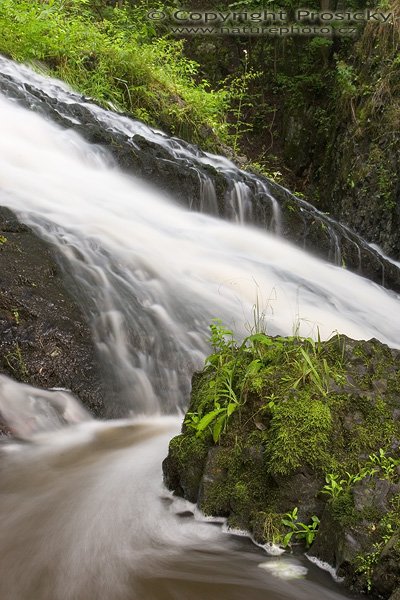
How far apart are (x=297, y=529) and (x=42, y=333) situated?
2.09 metres

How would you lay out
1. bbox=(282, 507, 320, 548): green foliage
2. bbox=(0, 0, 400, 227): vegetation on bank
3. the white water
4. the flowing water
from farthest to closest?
bbox=(0, 0, 400, 227): vegetation on bank, the white water, bbox=(282, 507, 320, 548): green foliage, the flowing water

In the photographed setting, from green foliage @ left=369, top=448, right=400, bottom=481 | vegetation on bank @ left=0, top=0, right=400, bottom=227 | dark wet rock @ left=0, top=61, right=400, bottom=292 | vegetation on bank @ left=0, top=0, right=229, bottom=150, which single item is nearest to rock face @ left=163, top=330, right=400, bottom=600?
green foliage @ left=369, top=448, right=400, bottom=481

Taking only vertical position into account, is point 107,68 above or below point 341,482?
above

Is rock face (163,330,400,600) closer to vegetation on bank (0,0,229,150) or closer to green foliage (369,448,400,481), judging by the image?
green foliage (369,448,400,481)

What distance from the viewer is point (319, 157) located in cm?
1220

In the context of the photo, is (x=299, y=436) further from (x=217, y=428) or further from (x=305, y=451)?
(x=217, y=428)

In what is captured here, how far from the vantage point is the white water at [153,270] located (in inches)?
159

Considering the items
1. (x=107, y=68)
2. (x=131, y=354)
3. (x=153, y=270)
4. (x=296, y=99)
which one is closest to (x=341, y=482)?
(x=131, y=354)

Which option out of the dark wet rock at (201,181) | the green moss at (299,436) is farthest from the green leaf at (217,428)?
the dark wet rock at (201,181)

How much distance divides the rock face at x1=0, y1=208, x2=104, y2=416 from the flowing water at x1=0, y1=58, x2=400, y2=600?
4.4 inches

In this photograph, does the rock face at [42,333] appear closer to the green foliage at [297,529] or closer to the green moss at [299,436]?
the green moss at [299,436]

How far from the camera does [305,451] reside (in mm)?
2309

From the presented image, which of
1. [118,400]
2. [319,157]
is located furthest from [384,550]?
[319,157]

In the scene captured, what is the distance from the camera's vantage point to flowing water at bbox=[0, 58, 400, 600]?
1.97 m
